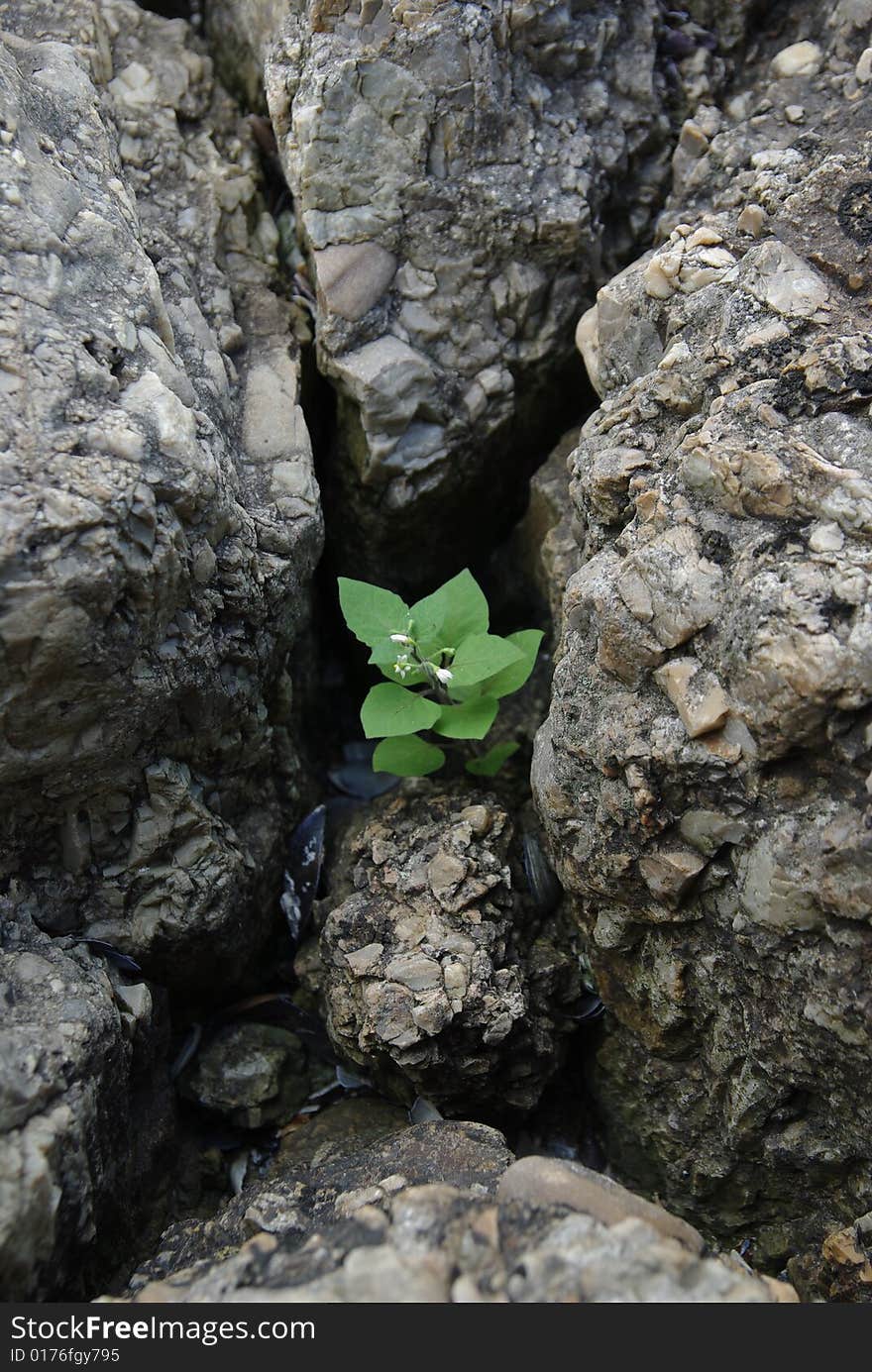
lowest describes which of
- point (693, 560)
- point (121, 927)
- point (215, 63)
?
point (121, 927)

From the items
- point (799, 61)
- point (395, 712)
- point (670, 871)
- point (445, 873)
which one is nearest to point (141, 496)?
point (395, 712)

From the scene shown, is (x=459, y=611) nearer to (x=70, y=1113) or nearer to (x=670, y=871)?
(x=670, y=871)

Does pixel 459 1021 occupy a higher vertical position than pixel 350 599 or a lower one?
lower

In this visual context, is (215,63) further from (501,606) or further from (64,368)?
(501,606)

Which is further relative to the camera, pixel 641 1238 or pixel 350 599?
pixel 350 599

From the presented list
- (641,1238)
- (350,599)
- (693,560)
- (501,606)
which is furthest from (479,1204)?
(501,606)

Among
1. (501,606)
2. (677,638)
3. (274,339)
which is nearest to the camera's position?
(677,638)

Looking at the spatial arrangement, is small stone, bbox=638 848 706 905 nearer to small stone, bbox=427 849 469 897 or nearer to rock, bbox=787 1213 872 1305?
small stone, bbox=427 849 469 897
